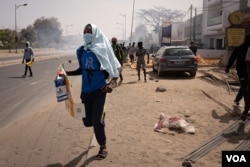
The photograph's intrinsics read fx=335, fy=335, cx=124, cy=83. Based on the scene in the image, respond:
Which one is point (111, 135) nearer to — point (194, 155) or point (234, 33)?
point (194, 155)

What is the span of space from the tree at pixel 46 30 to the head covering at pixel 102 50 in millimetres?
94435

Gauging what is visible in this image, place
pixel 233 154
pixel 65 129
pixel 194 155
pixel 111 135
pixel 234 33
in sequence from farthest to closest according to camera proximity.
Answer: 1. pixel 234 33
2. pixel 65 129
3. pixel 111 135
4. pixel 194 155
5. pixel 233 154

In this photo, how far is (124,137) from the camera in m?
5.56

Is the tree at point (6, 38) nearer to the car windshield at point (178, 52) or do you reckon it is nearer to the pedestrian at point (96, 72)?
the car windshield at point (178, 52)

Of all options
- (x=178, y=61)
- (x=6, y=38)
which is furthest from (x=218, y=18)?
(x=6, y=38)

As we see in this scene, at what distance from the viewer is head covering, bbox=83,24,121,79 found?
4.36 m

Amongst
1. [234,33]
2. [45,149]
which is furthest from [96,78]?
[234,33]

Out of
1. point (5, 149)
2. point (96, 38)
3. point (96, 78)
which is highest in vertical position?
point (96, 38)

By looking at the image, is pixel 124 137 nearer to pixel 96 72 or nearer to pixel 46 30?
pixel 96 72

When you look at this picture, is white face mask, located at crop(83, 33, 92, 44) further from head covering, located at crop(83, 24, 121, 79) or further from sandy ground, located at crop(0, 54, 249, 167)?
sandy ground, located at crop(0, 54, 249, 167)

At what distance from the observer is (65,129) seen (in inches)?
244

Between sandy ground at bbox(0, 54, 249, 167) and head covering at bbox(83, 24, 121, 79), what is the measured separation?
1.22 m

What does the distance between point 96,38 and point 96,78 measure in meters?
0.53

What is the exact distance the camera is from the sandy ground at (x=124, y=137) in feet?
14.8
